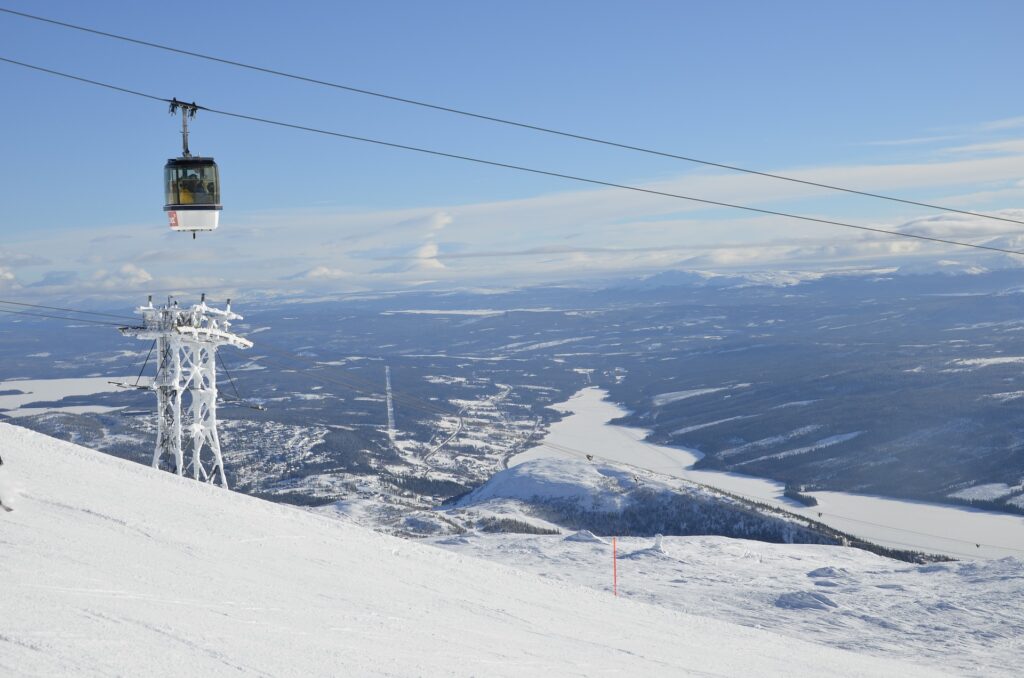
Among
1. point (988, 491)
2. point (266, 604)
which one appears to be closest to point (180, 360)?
point (266, 604)

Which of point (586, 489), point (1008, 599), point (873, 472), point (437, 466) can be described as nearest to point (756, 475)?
point (873, 472)

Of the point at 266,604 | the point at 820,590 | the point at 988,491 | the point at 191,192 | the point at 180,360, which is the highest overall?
the point at 191,192

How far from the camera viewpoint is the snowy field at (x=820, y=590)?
37188mm

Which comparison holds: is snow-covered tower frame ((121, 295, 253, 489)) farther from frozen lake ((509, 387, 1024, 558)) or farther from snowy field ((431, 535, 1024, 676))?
frozen lake ((509, 387, 1024, 558))

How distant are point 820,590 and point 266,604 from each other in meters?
36.5

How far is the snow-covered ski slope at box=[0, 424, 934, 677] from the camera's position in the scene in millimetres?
12938

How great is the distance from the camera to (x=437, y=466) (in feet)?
560

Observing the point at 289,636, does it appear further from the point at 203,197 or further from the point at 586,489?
the point at 586,489

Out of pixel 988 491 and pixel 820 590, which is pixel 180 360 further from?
pixel 988 491

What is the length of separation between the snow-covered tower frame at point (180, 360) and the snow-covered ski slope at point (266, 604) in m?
8.53

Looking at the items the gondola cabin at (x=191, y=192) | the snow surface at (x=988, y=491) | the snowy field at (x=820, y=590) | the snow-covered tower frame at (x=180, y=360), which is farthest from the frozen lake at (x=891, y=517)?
the gondola cabin at (x=191, y=192)

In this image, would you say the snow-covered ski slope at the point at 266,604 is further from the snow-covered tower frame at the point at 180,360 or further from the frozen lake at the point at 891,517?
the frozen lake at the point at 891,517

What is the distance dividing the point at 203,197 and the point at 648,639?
16049 mm

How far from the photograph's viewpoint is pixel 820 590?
1827 inches
